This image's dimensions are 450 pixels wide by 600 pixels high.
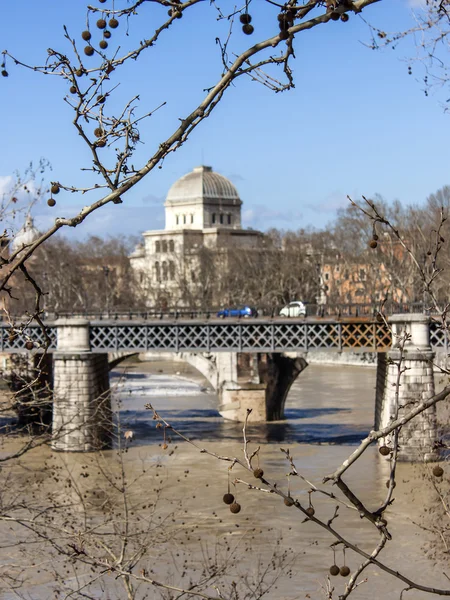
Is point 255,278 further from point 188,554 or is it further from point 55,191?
A: point 55,191

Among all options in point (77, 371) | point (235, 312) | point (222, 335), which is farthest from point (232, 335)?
point (235, 312)

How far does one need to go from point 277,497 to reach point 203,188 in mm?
107257

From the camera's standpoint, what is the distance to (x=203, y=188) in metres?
137

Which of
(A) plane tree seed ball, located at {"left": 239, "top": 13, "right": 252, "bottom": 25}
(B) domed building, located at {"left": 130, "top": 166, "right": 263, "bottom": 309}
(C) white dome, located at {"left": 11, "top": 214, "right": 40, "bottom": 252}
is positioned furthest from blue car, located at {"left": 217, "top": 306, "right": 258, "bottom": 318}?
(A) plane tree seed ball, located at {"left": 239, "top": 13, "right": 252, "bottom": 25}

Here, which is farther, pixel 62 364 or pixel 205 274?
pixel 205 274

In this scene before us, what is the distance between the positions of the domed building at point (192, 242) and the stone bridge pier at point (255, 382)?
1984 cm

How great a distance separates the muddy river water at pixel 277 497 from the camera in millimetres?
21844

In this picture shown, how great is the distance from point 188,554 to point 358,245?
179 feet

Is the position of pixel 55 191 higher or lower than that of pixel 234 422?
higher

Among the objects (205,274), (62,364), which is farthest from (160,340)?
(205,274)

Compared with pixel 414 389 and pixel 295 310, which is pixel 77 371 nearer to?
pixel 414 389

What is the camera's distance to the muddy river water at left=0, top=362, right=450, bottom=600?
71.7ft

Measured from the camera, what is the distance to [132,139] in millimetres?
6273

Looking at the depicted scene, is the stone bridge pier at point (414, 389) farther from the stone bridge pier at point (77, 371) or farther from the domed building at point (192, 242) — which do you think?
the domed building at point (192, 242)
